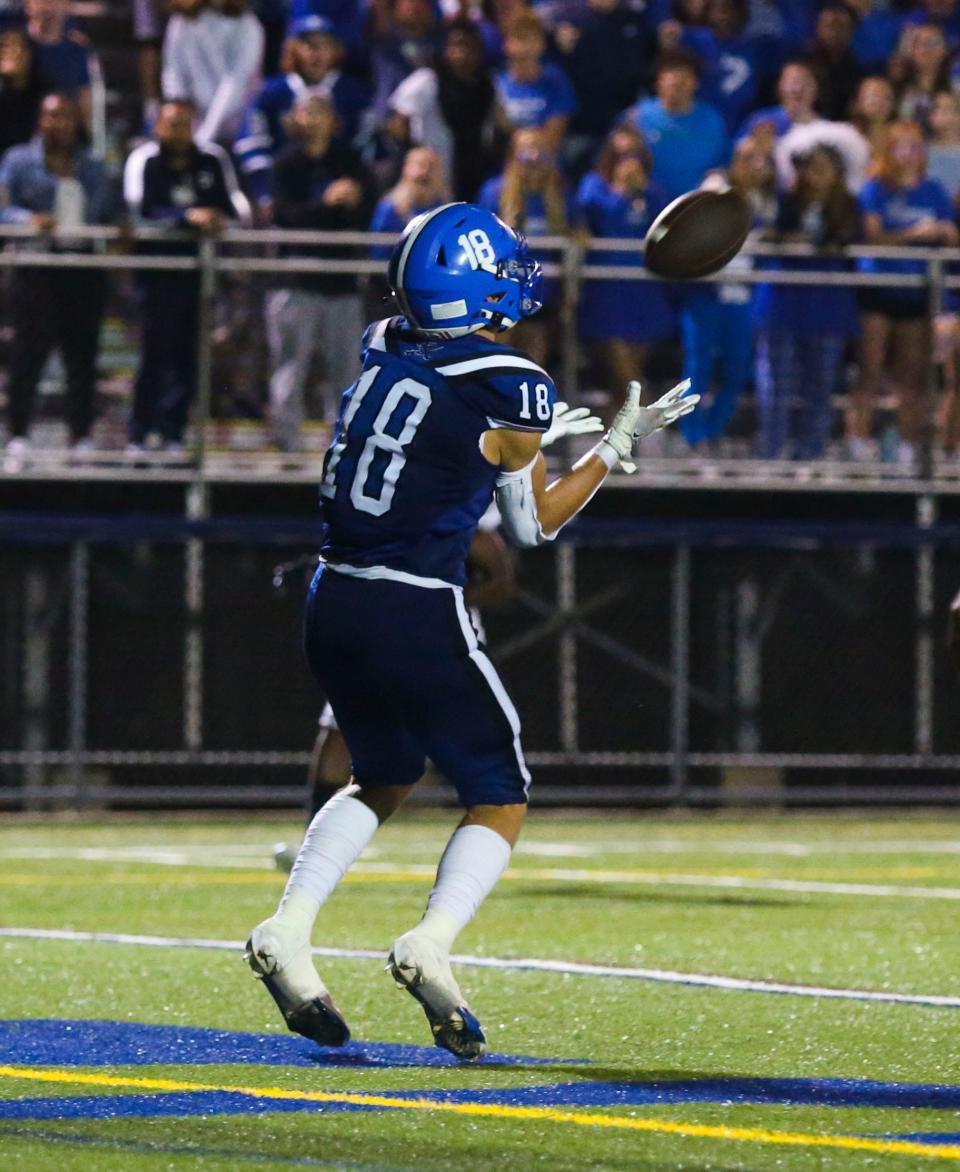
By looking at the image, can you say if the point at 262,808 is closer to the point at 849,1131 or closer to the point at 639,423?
the point at 639,423

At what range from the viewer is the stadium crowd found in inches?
558

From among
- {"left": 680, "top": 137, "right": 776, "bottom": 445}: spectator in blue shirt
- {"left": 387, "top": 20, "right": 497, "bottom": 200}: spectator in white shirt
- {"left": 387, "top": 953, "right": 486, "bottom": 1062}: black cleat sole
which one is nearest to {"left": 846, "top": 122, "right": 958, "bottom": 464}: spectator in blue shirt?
{"left": 680, "top": 137, "right": 776, "bottom": 445}: spectator in blue shirt

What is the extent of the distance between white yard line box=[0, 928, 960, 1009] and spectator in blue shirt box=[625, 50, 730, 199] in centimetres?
745

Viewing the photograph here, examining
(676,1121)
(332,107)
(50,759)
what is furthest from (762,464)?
(676,1121)

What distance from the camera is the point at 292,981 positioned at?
230 inches

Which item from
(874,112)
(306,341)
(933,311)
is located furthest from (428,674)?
(874,112)

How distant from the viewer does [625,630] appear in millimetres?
15312

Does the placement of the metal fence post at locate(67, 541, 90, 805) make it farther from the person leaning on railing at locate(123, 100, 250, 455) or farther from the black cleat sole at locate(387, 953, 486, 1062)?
the black cleat sole at locate(387, 953, 486, 1062)

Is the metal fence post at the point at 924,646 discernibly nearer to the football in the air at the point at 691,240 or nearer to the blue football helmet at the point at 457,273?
the football in the air at the point at 691,240

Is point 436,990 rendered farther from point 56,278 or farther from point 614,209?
point 614,209

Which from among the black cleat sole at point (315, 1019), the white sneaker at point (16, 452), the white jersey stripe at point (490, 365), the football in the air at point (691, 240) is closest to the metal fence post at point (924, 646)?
the white sneaker at point (16, 452)

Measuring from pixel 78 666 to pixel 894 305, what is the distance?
5.12 metres

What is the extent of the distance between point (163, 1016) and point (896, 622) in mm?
9404

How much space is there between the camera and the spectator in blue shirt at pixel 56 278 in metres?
14.0
